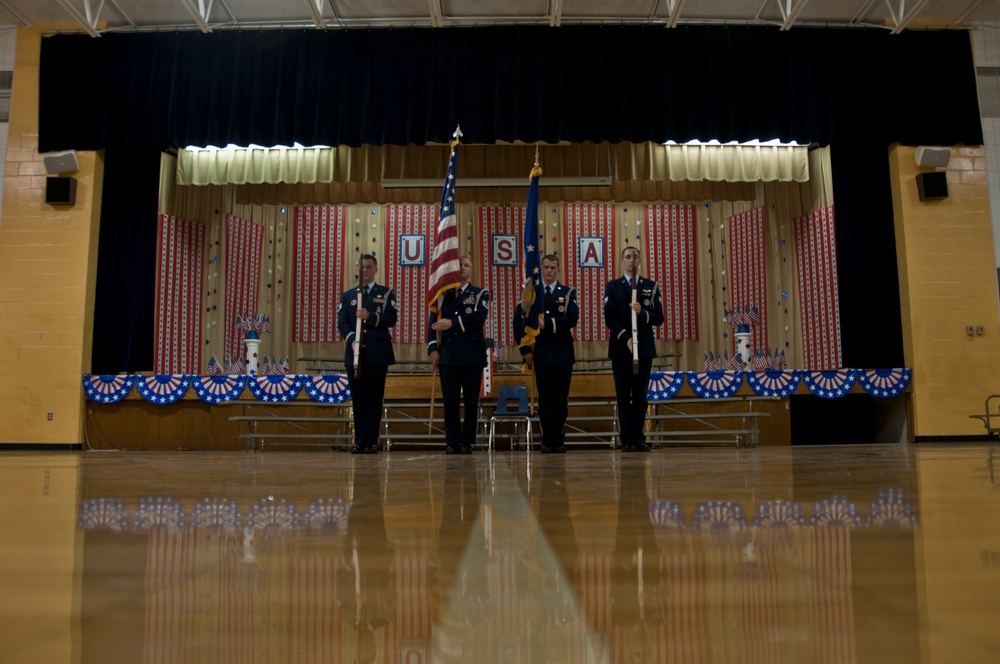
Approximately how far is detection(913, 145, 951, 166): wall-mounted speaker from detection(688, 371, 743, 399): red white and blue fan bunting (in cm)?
285

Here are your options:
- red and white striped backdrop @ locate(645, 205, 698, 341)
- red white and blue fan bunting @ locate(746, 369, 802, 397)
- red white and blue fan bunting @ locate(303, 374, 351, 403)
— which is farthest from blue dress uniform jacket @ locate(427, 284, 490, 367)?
red and white striped backdrop @ locate(645, 205, 698, 341)

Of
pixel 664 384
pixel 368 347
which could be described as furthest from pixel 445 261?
pixel 664 384

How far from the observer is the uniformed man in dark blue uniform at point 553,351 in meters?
4.81

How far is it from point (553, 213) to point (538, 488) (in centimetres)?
804

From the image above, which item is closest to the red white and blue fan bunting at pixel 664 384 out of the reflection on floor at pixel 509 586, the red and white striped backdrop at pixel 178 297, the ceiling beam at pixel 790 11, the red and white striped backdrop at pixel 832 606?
the ceiling beam at pixel 790 11

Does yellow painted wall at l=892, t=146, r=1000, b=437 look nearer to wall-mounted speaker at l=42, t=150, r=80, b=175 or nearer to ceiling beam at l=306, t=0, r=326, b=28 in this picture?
ceiling beam at l=306, t=0, r=326, b=28

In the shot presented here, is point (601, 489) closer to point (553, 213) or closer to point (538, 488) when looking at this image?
point (538, 488)

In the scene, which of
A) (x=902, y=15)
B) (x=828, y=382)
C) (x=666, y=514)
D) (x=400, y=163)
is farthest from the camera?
(x=400, y=163)

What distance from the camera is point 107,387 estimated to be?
6.85m

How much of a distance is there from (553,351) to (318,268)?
5031 mm

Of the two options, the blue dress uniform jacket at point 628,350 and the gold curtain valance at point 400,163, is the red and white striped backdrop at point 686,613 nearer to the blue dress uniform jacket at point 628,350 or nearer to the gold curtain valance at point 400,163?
the blue dress uniform jacket at point 628,350

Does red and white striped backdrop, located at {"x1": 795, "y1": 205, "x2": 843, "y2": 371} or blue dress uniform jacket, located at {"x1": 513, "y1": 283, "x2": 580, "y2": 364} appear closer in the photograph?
blue dress uniform jacket, located at {"x1": 513, "y1": 283, "x2": 580, "y2": 364}

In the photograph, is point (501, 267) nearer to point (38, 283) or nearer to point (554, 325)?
point (554, 325)

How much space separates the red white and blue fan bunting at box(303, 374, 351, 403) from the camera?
6355 millimetres
